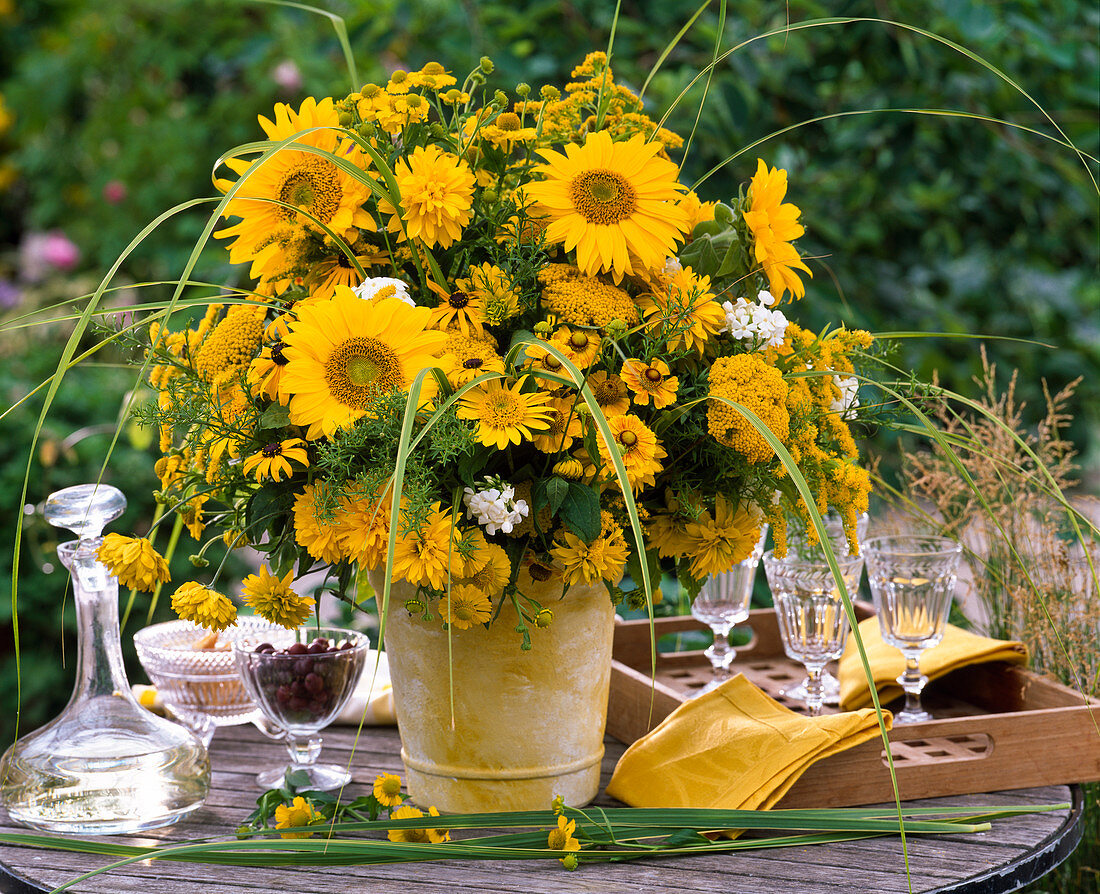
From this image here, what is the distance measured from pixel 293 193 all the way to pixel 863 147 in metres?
1.85

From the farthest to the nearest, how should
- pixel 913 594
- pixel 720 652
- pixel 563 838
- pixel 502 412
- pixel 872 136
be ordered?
pixel 872 136, pixel 720 652, pixel 913 594, pixel 563 838, pixel 502 412

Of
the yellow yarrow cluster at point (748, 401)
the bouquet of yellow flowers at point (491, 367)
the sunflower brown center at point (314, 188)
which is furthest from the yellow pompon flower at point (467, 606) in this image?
the sunflower brown center at point (314, 188)

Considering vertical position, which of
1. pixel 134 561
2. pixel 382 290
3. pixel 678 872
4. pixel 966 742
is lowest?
pixel 678 872

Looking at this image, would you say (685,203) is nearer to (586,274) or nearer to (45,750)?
(586,274)

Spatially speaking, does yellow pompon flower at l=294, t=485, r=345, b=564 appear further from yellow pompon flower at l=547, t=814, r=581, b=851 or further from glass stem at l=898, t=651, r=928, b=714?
glass stem at l=898, t=651, r=928, b=714

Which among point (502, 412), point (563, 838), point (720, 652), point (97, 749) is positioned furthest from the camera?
point (720, 652)

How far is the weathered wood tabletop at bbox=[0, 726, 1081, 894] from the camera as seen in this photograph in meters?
0.92

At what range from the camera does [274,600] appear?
0.94m

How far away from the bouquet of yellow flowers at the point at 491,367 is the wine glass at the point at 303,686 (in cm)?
16

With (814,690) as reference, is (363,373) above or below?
above

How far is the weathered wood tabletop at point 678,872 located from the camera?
3.02 feet

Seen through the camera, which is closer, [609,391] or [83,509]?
[609,391]

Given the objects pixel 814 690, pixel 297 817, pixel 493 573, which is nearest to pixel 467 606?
pixel 493 573

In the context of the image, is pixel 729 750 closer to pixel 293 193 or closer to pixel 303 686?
pixel 303 686
